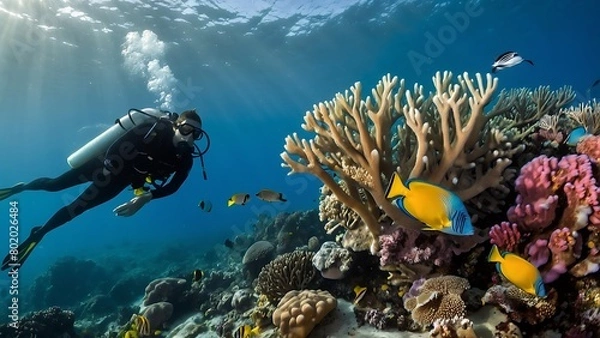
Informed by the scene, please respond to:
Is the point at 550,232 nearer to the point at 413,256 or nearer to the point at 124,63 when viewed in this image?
the point at 413,256

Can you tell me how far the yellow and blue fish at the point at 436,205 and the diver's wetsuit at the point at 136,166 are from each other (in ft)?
15.7

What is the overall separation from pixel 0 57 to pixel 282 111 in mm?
38943

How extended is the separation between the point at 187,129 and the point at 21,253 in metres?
4.17

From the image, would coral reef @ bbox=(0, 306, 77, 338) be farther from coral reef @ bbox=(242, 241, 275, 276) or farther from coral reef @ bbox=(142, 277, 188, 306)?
coral reef @ bbox=(242, 241, 275, 276)

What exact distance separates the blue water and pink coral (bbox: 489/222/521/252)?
1030cm

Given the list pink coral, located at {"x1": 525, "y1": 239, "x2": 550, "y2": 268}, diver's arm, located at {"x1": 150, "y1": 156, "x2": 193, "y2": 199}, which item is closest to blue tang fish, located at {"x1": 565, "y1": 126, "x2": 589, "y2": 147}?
pink coral, located at {"x1": 525, "y1": 239, "x2": 550, "y2": 268}

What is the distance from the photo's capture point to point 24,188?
300 inches

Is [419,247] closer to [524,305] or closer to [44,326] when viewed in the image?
[524,305]

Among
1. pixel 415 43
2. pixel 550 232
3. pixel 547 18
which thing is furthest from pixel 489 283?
pixel 547 18

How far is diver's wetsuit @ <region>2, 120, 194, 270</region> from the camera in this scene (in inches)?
243

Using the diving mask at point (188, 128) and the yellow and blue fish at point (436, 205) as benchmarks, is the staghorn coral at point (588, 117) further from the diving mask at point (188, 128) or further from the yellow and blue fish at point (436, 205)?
the diving mask at point (188, 128)

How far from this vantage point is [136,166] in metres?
6.21

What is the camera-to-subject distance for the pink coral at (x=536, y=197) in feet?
10.6

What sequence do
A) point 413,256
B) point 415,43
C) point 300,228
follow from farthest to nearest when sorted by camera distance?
point 415,43
point 300,228
point 413,256
